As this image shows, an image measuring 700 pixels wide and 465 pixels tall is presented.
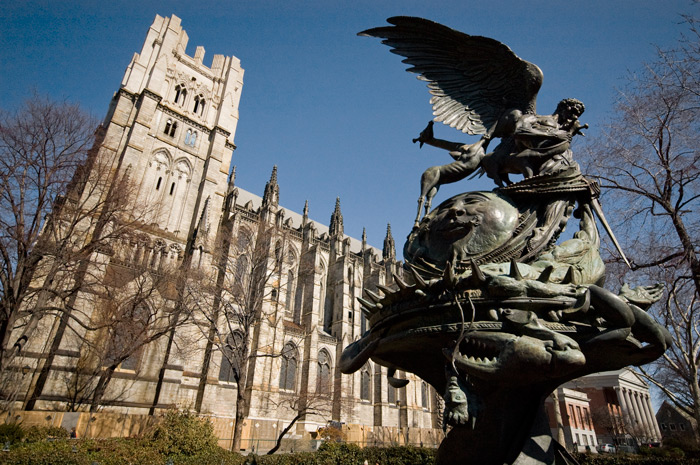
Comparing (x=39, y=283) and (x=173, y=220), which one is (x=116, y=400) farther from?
(x=173, y=220)

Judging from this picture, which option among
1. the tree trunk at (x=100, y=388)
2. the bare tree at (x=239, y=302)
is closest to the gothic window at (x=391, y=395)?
the bare tree at (x=239, y=302)

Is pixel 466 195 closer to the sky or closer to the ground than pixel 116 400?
closer to the sky

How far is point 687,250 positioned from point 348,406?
26.8 metres

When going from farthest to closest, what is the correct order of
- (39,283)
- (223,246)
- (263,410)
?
(263,410)
(223,246)
(39,283)

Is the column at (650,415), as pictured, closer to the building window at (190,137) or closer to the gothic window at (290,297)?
the gothic window at (290,297)

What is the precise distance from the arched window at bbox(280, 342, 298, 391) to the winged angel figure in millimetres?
26993

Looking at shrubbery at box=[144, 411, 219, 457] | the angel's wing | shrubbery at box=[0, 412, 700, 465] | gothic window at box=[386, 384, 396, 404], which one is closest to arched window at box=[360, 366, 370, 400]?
gothic window at box=[386, 384, 396, 404]

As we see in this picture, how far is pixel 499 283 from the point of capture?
10.2 ft

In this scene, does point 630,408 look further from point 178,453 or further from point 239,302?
point 178,453

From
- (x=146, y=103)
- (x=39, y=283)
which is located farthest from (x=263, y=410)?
(x=146, y=103)

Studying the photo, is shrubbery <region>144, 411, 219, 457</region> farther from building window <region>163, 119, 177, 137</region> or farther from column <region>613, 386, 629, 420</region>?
column <region>613, 386, 629, 420</region>

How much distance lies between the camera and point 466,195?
A: 14.4ft

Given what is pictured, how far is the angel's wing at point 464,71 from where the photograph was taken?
4992 millimetres

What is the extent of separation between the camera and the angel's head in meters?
4.79
